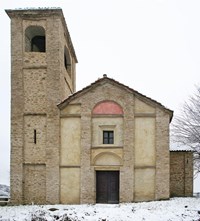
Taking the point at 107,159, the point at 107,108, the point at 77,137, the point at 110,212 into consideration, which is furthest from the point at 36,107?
the point at 110,212

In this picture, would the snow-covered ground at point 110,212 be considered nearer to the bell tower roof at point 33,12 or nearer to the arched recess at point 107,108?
the arched recess at point 107,108

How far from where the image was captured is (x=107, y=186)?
22641 mm

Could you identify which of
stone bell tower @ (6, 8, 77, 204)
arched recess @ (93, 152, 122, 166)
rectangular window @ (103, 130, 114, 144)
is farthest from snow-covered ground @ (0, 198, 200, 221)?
rectangular window @ (103, 130, 114, 144)

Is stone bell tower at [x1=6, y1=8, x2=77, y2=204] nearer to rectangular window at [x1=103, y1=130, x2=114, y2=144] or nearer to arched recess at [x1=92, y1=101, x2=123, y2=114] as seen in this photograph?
arched recess at [x1=92, y1=101, x2=123, y2=114]

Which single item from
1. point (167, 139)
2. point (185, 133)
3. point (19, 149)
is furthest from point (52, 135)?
point (185, 133)

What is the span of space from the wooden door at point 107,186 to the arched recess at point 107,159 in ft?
2.07

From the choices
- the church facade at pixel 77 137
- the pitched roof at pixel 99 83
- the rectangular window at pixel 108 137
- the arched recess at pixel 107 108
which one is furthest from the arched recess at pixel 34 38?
the rectangular window at pixel 108 137

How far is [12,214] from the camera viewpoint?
1886 cm

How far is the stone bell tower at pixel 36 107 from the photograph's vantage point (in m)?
22.4

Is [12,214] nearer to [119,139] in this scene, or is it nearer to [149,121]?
[119,139]

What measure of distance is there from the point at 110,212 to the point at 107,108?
6833 millimetres

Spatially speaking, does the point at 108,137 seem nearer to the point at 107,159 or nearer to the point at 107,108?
the point at 107,159

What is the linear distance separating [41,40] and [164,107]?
35.1 ft

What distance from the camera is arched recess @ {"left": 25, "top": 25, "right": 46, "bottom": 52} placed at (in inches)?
965
